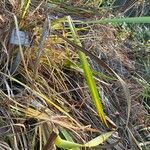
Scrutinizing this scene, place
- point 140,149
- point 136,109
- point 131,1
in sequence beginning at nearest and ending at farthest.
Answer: point 140,149 → point 136,109 → point 131,1

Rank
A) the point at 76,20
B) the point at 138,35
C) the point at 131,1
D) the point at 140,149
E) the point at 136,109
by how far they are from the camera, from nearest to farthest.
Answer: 1. the point at 140,149
2. the point at 136,109
3. the point at 76,20
4. the point at 138,35
5. the point at 131,1

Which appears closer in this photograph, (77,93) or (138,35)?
(77,93)

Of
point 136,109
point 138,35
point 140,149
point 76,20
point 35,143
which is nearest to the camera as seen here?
point 35,143

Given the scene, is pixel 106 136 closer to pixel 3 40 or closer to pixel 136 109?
pixel 136 109

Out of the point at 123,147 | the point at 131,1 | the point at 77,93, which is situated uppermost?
the point at 131,1

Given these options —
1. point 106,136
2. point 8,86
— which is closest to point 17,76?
point 8,86

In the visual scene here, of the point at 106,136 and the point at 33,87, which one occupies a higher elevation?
the point at 33,87

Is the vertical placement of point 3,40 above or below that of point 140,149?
above

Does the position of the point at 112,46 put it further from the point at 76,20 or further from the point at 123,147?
the point at 123,147

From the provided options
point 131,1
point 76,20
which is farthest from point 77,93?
point 131,1
